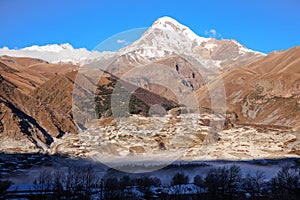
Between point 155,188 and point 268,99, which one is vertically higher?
point 268,99

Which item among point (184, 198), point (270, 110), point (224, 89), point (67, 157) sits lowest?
point (184, 198)

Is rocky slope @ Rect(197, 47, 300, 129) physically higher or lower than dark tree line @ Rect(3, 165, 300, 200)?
higher

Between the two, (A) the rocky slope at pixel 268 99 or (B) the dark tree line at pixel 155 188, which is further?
(A) the rocky slope at pixel 268 99

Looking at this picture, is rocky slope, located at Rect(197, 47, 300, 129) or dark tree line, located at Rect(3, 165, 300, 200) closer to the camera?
dark tree line, located at Rect(3, 165, 300, 200)

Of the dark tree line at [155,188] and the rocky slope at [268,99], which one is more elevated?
the rocky slope at [268,99]

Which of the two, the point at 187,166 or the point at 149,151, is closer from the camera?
the point at 187,166

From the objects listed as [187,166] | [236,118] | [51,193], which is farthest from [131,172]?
[236,118]

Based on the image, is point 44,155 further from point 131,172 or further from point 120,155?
point 131,172

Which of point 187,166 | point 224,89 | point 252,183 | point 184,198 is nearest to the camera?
point 184,198

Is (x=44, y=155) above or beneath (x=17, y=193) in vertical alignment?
above

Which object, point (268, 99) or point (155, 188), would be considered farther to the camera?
point (268, 99)

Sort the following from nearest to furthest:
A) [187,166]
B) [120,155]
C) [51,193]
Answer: [51,193]
[187,166]
[120,155]
